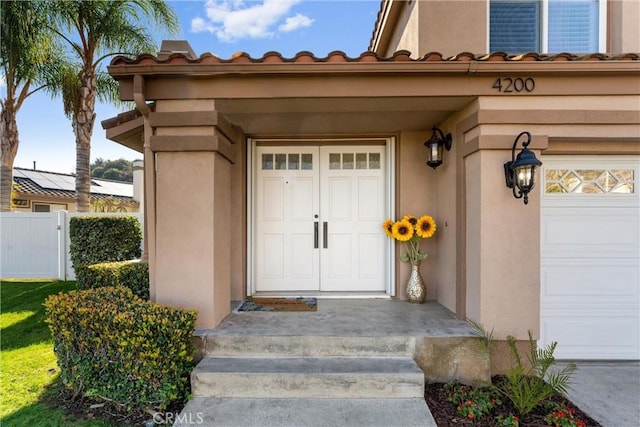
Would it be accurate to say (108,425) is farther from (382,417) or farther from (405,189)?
(405,189)

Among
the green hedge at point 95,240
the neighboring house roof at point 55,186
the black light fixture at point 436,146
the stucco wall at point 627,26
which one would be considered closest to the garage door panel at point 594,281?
the black light fixture at point 436,146

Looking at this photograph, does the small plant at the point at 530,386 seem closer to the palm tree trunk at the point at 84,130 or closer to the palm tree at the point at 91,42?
the palm tree at the point at 91,42

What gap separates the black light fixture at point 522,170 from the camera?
10.0 feet

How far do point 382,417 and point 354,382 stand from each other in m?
0.37

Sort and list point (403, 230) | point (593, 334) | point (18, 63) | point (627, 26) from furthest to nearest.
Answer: point (18, 63), point (403, 230), point (627, 26), point (593, 334)

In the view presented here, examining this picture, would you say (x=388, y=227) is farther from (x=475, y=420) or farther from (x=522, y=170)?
(x=475, y=420)

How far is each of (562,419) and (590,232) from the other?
2258mm

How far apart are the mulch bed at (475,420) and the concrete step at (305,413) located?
0.62 feet

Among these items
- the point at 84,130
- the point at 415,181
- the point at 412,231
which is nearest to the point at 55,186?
the point at 84,130

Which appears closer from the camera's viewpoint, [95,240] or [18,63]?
[95,240]

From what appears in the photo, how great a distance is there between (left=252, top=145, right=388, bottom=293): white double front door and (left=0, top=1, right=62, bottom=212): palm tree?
6018mm

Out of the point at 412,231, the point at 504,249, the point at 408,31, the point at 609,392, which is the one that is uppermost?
the point at 408,31

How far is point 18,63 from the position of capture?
6.87 meters

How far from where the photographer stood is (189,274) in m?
3.45
